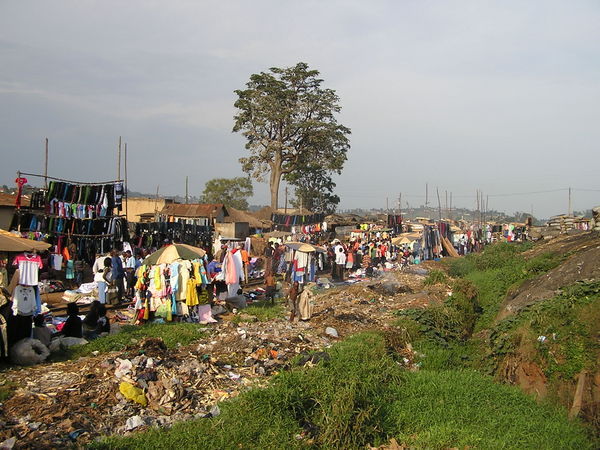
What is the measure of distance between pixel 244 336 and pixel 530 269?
9.74 meters

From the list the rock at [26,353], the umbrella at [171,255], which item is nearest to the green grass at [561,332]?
the umbrella at [171,255]

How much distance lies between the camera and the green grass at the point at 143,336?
9070 mm

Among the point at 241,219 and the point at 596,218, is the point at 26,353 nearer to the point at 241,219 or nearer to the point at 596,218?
the point at 596,218

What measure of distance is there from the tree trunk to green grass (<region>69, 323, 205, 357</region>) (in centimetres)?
2553

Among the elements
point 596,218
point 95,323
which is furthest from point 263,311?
point 596,218

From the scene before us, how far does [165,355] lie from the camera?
28.4 feet

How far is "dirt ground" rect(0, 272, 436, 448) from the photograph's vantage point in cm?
621

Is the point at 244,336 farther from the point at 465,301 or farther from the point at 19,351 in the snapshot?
the point at 465,301

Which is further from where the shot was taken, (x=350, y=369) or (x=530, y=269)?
(x=530, y=269)

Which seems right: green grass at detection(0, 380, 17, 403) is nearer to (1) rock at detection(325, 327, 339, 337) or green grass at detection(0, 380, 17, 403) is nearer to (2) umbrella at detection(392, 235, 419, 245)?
(1) rock at detection(325, 327, 339, 337)

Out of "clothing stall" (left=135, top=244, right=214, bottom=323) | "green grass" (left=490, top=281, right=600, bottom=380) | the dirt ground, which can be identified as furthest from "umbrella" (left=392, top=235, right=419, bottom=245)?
"green grass" (left=490, top=281, right=600, bottom=380)

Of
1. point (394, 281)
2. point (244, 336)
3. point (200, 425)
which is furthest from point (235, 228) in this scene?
point (200, 425)

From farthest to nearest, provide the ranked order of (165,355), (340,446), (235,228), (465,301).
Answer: (235,228) → (465,301) → (165,355) → (340,446)

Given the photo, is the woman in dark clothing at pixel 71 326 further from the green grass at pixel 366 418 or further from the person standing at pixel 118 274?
the green grass at pixel 366 418
